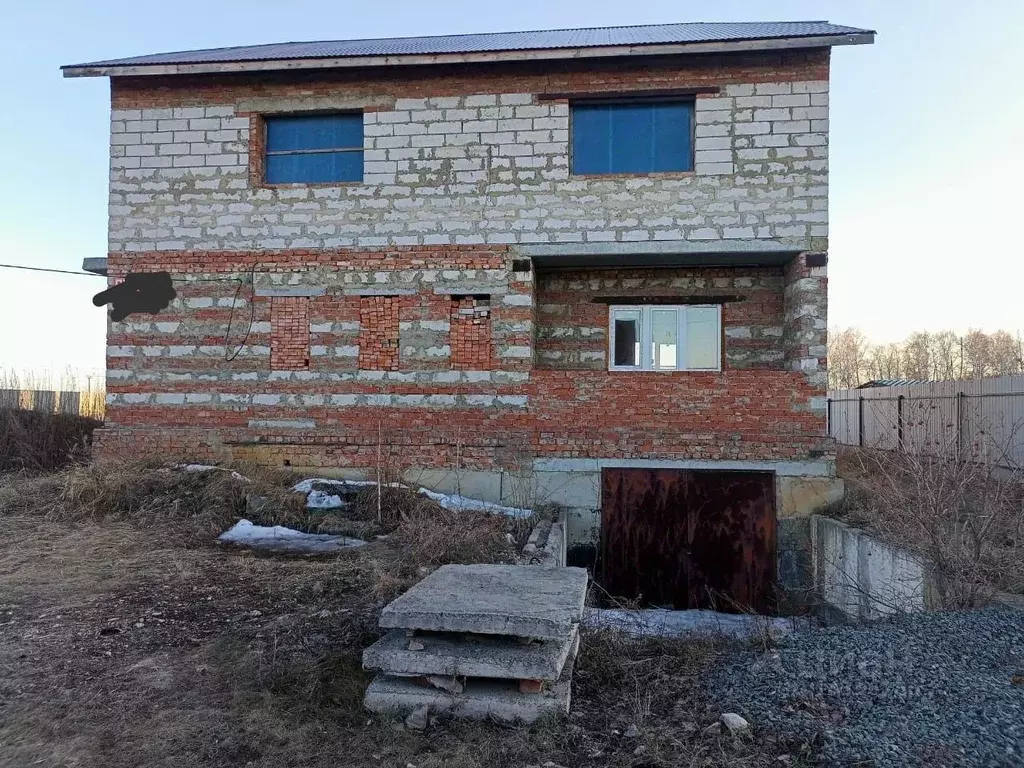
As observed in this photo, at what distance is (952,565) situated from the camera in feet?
18.9

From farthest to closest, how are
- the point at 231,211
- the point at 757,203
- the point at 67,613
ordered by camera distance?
the point at 231,211, the point at 757,203, the point at 67,613

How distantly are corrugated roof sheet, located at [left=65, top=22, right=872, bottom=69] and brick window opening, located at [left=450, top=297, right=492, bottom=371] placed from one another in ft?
11.4

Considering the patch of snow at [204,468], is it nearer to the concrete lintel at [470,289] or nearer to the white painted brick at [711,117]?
the concrete lintel at [470,289]

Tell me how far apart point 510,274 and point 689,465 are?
3595 mm

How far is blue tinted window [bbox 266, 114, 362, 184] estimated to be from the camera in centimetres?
1015

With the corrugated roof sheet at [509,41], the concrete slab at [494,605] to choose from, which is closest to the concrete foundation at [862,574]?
the concrete slab at [494,605]

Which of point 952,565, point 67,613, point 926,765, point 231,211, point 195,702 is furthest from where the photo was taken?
point 231,211

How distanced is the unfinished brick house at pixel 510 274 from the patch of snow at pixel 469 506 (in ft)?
1.08

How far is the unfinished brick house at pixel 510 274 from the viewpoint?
9422 millimetres

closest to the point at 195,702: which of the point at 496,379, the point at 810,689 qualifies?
the point at 810,689

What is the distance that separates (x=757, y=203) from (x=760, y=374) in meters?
2.29

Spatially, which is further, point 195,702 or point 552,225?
point 552,225

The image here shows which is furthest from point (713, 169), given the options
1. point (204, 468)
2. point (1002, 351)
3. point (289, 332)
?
point (1002, 351)

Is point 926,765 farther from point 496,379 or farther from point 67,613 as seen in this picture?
point 496,379
